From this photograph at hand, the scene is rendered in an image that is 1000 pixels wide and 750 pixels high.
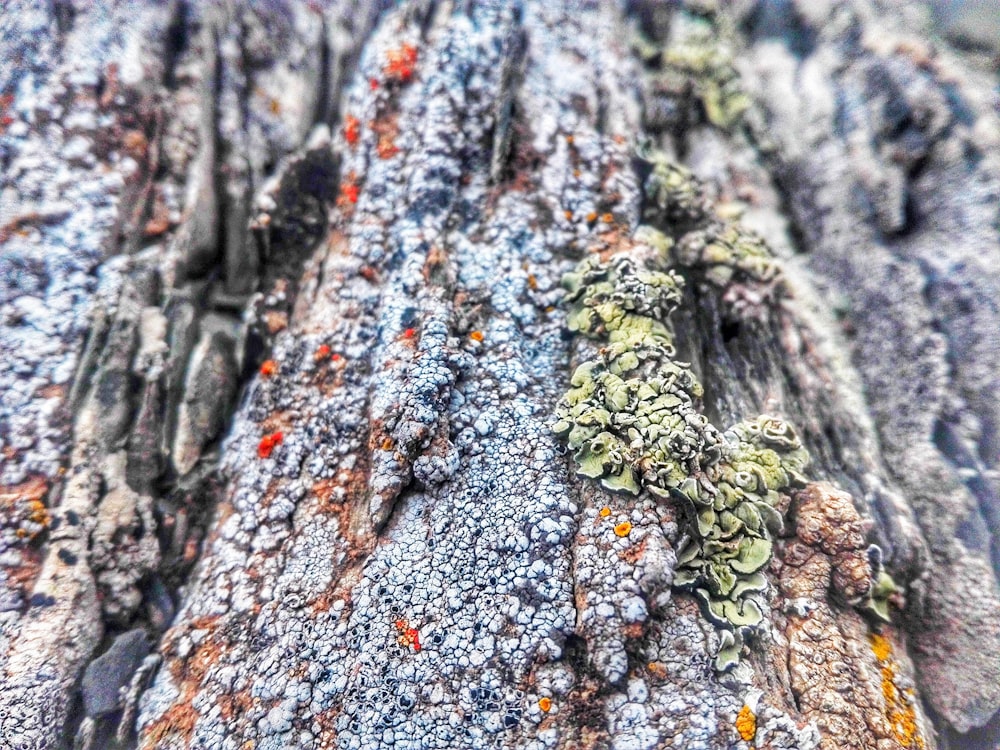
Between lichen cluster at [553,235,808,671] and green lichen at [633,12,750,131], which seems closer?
lichen cluster at [553,235,808,671]

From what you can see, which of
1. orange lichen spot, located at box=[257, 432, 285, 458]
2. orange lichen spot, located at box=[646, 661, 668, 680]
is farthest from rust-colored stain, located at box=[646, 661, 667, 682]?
orange lichen spot, located at box=[257, 432, 285, 458]

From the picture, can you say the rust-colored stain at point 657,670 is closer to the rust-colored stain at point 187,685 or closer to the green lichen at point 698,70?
the rust-colored stain at point 187,685

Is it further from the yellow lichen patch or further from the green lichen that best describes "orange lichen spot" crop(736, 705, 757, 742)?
the green lichen

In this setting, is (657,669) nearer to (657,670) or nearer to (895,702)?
(657,670)

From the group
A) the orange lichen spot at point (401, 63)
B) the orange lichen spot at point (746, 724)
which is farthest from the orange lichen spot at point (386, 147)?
the orange lichen spot at point (746, 724)

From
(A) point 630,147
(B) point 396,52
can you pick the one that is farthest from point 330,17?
(A) point 630,147
